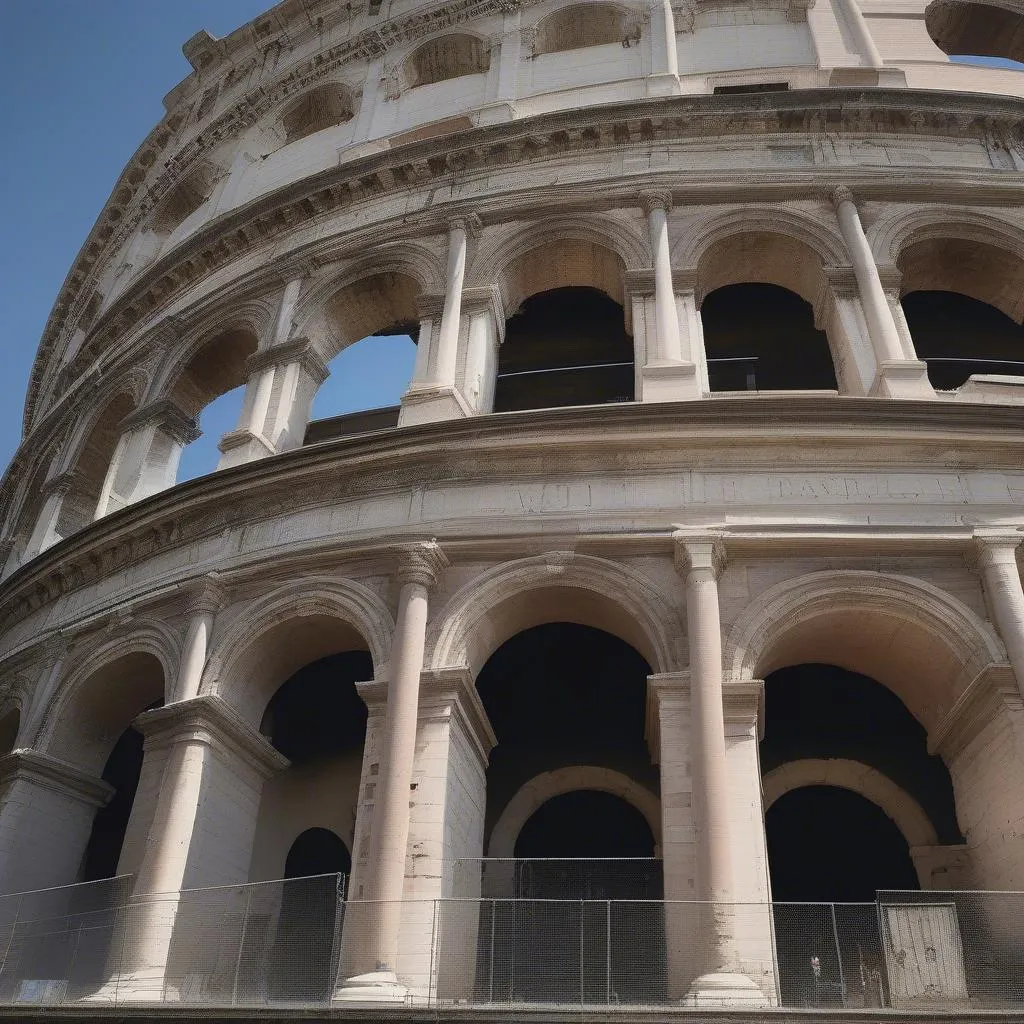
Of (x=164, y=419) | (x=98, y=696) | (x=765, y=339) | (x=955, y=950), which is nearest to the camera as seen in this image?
(x=955, y=950)

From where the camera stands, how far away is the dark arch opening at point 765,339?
1611 cm

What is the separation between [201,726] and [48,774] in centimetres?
294

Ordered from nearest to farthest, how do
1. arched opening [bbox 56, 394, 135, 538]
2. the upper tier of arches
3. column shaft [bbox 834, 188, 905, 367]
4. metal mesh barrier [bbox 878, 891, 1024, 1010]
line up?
metal mesh barrier [bbox 878, 891, 1024, 1010] → column shaft [bbox 834, 188, 905, 367] → the upper tier of arches → arched opening [bbox 56, 394, 135, 538]

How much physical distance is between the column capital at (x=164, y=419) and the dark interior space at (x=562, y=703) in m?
6.12

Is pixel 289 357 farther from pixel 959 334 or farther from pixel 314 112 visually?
pixel 959 334

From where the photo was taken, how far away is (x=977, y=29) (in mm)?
18938

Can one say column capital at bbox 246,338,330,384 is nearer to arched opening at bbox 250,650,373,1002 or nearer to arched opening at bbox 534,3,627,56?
arched opening at bbox 250,650,373,1002

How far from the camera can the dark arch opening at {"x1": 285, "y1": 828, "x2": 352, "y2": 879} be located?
1426cm

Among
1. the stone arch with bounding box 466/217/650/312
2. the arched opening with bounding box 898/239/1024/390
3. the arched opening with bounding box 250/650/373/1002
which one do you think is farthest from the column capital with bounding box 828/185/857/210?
the arched opening with bounding box 250/650/373/1002

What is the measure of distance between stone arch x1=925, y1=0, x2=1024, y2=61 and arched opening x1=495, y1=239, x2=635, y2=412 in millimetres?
8260

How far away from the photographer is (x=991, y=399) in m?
11.7

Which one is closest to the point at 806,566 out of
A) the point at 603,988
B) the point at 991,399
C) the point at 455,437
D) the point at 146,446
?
the point at 991,399

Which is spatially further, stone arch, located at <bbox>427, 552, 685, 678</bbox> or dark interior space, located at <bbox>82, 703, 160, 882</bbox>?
dark interior space, located at <bbox>82, 703, 160, 882</bbox>

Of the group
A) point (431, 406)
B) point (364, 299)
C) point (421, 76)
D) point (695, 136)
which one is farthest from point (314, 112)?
point (431, 406)
